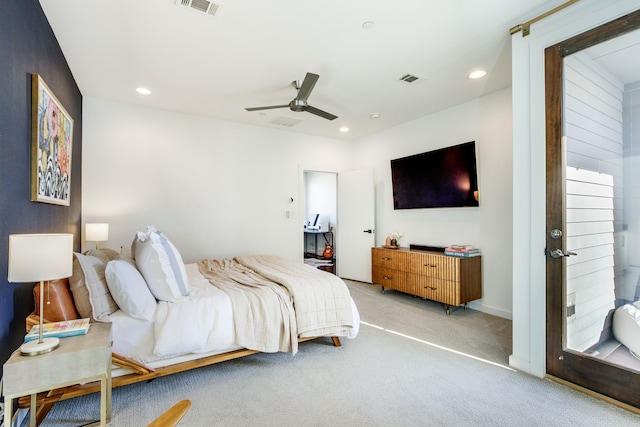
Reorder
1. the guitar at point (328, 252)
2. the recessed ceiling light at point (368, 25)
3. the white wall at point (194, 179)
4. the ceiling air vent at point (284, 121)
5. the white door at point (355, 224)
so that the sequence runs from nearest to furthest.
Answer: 1. the recessed ceiling light at point (368, 25)
2. the white wall at point (194, 179)
3. the ceiling air vent at point (284, 121)
4. the white door at point (355, 224)
5. the guitar at point (328, 252)

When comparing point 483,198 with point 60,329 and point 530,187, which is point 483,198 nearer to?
point 530,187

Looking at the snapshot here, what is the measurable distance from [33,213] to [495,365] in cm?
349

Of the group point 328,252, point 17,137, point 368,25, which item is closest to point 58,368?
point 17,137

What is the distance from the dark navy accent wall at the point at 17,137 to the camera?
152 cm

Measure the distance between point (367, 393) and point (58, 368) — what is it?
1.73 meters

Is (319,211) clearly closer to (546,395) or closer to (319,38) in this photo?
(319,38)

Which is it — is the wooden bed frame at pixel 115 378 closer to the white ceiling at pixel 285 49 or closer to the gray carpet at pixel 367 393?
the gray carpet at pixel 367 393

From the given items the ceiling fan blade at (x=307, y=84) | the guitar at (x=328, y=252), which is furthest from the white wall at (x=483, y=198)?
the guitar at (x=328, y=252)

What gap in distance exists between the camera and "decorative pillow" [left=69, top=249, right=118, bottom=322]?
1.89 meters

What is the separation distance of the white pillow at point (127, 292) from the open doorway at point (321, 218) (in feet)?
16.8

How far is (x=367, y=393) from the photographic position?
2008 mm

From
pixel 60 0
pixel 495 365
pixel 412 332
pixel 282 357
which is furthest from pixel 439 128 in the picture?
pixel 60 0

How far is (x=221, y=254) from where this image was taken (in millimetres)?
4445

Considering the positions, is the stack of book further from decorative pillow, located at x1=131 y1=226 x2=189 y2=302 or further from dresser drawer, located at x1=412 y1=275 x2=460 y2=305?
decorative pillow, located at x1=131 y1=226 x2=189 y2=302
